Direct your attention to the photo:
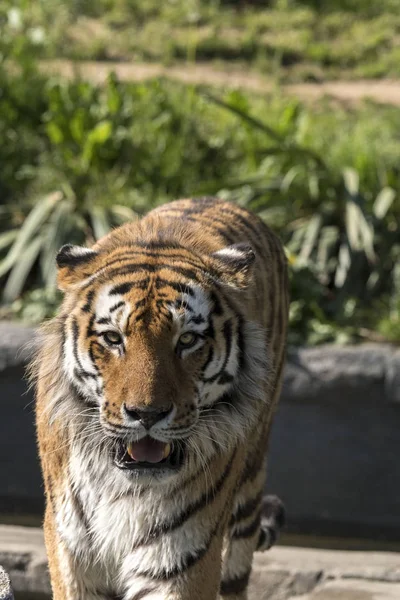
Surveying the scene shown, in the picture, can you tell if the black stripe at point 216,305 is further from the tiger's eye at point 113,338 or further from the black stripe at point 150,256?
the tiger's eye at point 113,338

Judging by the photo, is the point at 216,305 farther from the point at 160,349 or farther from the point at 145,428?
the point at 145,428

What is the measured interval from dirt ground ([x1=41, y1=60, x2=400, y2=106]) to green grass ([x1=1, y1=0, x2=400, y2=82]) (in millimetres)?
129

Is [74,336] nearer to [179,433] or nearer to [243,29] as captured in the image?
[179,433]

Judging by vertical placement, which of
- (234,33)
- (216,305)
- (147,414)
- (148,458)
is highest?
(234,33)

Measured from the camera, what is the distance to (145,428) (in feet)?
9.78

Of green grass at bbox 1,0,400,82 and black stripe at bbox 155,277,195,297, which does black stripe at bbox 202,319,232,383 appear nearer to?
black stripe at bbox 155,277,195,297

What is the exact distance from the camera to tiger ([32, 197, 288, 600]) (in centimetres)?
309

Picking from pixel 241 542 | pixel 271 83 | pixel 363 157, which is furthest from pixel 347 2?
pixel 241 542

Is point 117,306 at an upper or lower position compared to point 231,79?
lower

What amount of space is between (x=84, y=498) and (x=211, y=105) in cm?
564

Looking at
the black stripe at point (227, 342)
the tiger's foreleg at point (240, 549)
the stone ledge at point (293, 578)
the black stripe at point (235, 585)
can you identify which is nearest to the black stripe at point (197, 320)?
the black stripe at point (227, 342)

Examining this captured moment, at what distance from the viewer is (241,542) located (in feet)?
14.0

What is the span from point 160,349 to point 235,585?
61.4 inches

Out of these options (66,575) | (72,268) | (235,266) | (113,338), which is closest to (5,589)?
(66,575)
